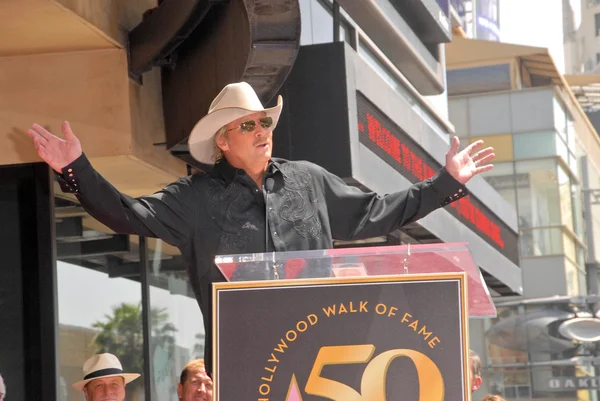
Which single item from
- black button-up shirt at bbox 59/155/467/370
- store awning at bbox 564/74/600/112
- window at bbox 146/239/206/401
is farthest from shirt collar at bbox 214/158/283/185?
store awning at bbox 564/74/600/112

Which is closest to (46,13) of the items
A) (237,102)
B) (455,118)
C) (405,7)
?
(237,102)

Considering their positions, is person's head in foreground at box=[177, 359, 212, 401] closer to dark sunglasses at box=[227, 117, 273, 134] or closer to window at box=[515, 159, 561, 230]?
dark sunglasses at box=[227, 117, 273, 134]

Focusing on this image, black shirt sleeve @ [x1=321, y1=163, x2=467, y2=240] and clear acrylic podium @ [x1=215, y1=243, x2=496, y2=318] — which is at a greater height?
black shirt sleeve @ [x1=321, y1=163, x2=467, y2=240]

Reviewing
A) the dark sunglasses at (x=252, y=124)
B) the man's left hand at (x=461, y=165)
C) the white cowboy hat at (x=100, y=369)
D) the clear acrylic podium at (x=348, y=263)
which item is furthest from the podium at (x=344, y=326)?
the white cowboy hat at (x=100, y=369)

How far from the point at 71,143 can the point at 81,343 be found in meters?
5.10

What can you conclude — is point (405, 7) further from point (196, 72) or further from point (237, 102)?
point (237, 102)

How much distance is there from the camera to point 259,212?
4.41m

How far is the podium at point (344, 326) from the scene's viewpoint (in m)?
3.47

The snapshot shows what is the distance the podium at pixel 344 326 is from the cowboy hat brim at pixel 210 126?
100 centimetres

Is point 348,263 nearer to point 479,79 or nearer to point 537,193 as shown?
point 537,193

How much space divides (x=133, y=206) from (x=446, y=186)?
3.64 feet

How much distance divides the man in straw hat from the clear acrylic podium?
635mm

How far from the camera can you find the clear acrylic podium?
3.57 metres

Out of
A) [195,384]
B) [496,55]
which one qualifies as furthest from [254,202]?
[496,55]
